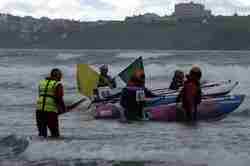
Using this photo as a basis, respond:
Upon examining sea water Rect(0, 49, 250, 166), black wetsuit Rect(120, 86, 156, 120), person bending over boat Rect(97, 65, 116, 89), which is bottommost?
sea water Rect(0, 49, 250, 166)

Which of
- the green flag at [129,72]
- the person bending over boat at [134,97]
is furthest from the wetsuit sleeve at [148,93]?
the green flag at [129,72]

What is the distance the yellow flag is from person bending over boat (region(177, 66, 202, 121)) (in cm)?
423

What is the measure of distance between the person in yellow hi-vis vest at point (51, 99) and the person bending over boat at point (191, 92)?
3.37m

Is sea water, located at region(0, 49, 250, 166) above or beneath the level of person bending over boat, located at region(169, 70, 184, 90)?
beneath

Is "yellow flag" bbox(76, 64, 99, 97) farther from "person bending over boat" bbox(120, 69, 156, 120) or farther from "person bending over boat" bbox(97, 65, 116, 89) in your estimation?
"person bending over boat" bbox(120, 69, 156, 120)

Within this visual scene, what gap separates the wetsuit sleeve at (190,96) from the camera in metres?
14.2

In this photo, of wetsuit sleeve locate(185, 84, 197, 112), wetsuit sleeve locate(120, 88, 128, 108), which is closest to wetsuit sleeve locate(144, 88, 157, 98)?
wetsuit sleeve locate(120, 88, 128, 108)

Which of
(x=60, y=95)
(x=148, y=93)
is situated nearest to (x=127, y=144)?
(x=60, y=95)

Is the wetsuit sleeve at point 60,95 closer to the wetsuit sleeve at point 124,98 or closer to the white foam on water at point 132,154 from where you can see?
the white foam on water at point 132,154

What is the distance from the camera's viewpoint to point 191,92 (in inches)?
562

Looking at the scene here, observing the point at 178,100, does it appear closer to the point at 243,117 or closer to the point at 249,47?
the point at 243,117

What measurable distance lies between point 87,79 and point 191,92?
5170 millimetres

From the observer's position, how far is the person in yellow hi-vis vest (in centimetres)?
1167

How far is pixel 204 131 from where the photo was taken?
46.0 feet
